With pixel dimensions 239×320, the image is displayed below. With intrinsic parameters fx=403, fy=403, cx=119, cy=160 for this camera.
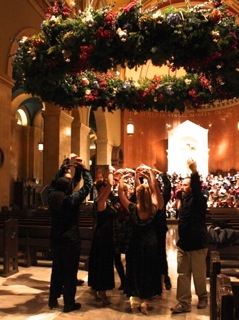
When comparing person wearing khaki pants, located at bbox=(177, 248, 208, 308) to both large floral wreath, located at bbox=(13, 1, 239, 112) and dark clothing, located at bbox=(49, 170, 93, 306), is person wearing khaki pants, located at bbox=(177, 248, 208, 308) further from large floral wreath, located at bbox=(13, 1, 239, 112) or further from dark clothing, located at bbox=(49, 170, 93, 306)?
large floral wreath, located at bbox=(13, 1, 239, 112)

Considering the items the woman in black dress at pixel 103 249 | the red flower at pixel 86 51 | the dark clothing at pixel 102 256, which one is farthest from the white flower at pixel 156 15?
the dark clothing at pixel 102 256

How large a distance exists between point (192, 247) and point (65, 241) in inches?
60.8

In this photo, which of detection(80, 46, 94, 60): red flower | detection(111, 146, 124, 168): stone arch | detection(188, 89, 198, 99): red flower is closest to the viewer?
detection(80, 46, 94, 60): red flower

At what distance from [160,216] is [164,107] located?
233 centimetres

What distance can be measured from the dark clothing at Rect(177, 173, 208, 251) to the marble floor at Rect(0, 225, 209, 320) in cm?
83

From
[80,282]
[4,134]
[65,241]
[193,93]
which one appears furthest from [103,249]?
[4,134]

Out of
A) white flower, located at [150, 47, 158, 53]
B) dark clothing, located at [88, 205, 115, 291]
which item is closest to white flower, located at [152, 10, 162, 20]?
white flower, located at [150, 47, 158, 53]

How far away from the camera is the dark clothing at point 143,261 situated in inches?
190

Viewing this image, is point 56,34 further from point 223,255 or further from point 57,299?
point 223,255

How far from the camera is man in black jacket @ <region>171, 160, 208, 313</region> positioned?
16.2 ft

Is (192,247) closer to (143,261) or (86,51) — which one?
(143,261)

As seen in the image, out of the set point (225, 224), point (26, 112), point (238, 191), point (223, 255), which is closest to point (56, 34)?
point (225, 224)

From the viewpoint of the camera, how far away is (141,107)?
725 cm

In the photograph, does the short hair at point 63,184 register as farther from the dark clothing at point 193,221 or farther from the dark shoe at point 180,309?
the dark shoe at point 180,309
